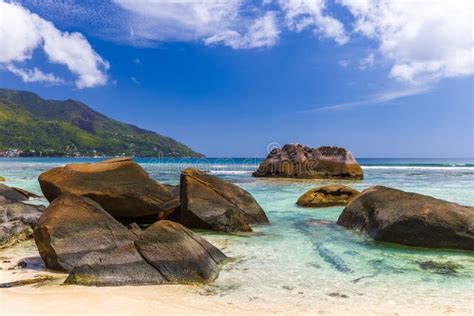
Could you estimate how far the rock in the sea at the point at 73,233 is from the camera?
282 inches

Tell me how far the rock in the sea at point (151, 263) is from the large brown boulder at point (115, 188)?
4.03 metres

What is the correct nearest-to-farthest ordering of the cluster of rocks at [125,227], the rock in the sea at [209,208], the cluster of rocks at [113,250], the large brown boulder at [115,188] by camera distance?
1. the cluster of rocks at [113,250]
2. the cluster of rocks at [125,227]
3. the large brown boulder at [115,188]
4. the rock in the sea at [209,208]

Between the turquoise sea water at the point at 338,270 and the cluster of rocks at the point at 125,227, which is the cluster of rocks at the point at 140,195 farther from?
the turquoise sea water at the point at 338,270

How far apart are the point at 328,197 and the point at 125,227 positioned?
36.0 feet

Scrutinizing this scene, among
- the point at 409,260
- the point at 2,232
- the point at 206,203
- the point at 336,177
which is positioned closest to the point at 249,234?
the point at 206,203

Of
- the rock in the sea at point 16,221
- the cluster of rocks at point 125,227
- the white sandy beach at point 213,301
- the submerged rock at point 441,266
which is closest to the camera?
the white sandy beach at point 213,301

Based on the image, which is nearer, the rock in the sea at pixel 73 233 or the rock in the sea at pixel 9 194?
the rock in the sea at pixel 73 233

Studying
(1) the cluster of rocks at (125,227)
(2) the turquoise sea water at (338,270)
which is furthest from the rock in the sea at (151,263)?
(2) the turquoise sea water at (338,270)

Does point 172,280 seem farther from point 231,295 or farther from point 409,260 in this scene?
point 409,260

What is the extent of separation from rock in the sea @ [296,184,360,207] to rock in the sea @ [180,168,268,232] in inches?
198

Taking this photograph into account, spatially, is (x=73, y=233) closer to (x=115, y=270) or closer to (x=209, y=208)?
(x=115, y=270)

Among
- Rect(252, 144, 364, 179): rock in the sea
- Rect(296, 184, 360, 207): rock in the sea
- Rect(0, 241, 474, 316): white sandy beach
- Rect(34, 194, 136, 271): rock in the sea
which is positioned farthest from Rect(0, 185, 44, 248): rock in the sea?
Rect(252, 144, 364, 179): rock in the sea

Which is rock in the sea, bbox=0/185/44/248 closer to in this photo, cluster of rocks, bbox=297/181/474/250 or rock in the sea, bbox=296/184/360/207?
cluster of rocks, bbox=297/181/474/250

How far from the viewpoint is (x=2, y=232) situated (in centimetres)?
965
